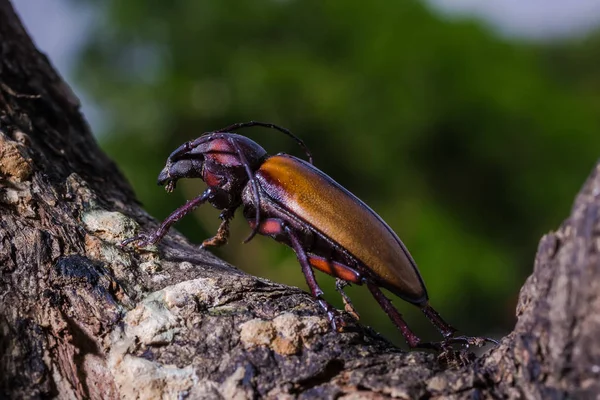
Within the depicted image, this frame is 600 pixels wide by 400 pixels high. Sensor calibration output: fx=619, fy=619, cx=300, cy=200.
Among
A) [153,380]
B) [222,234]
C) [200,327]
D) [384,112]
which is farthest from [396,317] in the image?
[384,112]

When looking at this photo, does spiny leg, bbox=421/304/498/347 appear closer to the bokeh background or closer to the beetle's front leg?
the beetle's front leg

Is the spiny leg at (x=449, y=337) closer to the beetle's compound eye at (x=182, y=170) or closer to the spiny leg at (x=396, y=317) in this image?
the spiny leg at (x=396, y=317)

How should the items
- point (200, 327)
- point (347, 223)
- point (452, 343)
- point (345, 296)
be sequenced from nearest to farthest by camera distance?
point (200, 327) < point (452, 343) < point (347, 223) < point (345, 296)

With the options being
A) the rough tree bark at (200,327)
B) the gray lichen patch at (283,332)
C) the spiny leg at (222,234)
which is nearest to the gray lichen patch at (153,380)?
the rough tree bark at (200,327)

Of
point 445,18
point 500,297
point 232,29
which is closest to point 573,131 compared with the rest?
point 445,18

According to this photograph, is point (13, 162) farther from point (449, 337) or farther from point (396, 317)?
point (449, 337)

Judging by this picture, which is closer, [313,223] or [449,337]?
[449,337]

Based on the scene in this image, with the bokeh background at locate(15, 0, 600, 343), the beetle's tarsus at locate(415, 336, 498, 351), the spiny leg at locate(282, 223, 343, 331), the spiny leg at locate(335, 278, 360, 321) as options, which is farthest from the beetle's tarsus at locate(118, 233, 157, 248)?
the bokeh background at locate(15, 0, 600, 343)
